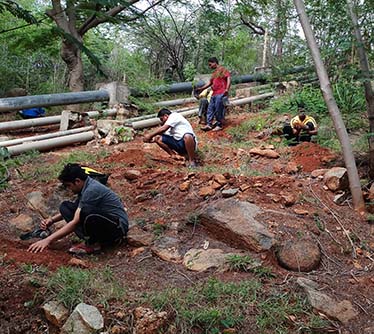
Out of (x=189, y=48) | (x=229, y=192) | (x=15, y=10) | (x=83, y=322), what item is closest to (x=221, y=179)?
(x=229, y=192)

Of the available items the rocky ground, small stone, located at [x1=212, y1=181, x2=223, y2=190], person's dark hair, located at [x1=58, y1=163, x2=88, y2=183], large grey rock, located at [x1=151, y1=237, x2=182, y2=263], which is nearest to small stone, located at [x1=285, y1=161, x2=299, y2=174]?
the rocky ground

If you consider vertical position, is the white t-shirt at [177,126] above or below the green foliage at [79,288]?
above

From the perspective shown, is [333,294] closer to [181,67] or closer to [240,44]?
[181,67]

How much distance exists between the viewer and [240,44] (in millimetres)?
13289

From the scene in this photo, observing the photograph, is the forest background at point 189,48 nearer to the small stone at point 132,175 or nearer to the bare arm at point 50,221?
the small stone at point 132,175

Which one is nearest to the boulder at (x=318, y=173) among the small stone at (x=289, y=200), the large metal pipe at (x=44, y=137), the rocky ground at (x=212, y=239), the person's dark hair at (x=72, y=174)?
the rocky ground at (x=212, y=239)

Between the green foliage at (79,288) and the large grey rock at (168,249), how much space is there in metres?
0.65

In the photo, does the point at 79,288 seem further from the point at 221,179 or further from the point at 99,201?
the point at 221,179

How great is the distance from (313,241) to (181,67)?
9.69m

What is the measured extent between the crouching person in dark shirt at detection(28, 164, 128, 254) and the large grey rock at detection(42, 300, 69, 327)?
88cm

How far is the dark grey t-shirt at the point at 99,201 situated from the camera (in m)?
3.51

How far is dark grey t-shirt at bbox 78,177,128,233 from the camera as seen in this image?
351 cm

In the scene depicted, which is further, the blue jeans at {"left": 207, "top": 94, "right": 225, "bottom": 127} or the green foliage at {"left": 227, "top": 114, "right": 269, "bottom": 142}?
the blue jeans at {"left": 207, "top": 94, "right": 225, "bottom": 127}

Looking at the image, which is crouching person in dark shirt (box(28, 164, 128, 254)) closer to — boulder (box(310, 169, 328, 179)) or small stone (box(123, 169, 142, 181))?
small stone (box(123, 169, 142, 181))
